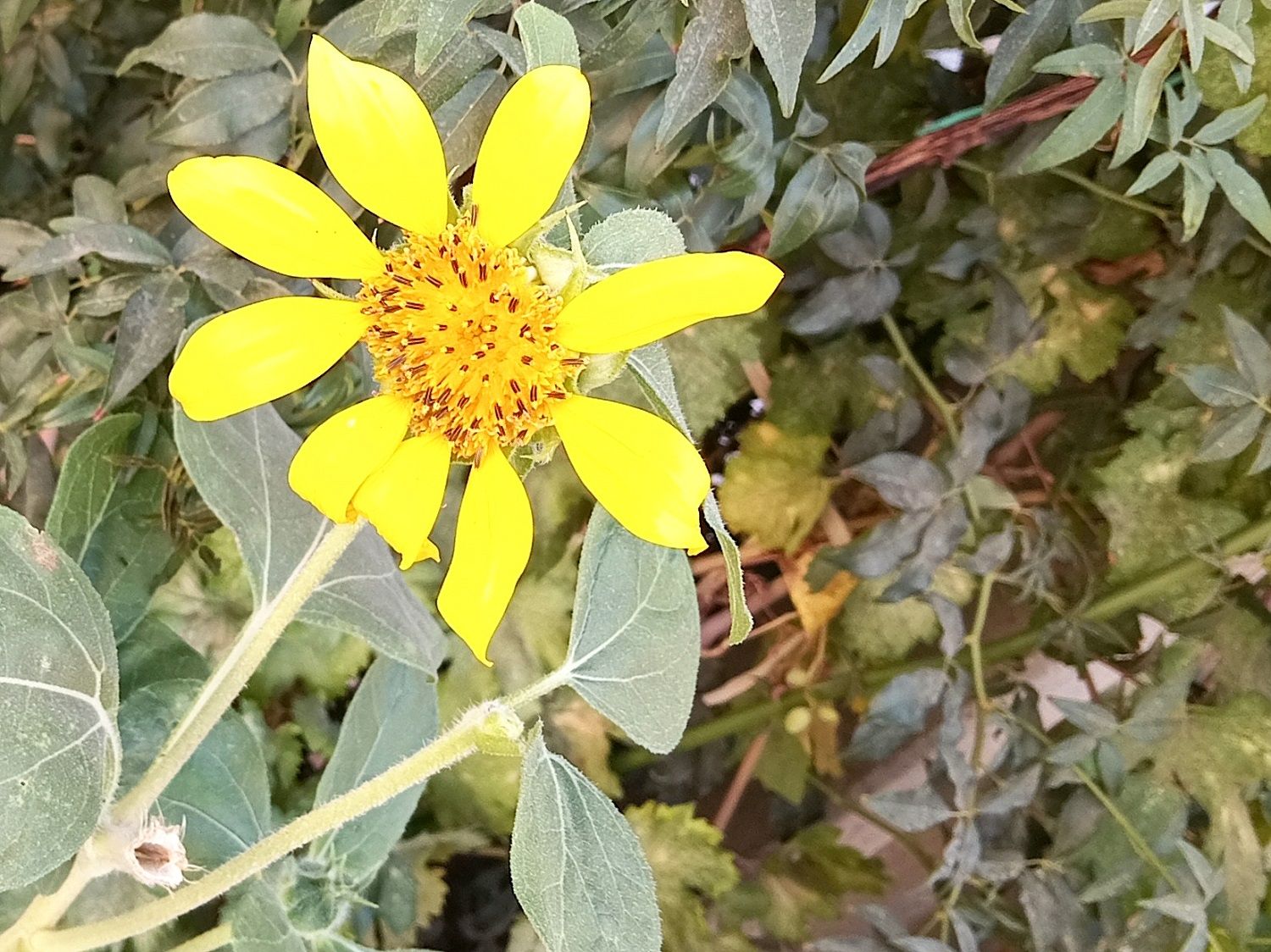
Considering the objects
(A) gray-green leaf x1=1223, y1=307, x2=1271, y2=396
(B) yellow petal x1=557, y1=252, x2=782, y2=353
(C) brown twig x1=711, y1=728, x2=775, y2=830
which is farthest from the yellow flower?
(C) brown twig x1=711, y1=728, x2=775, y2=830

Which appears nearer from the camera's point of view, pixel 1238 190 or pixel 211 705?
pixel 211 705

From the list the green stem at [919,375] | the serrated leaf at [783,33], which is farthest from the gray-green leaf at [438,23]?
the green stem at [919,375]

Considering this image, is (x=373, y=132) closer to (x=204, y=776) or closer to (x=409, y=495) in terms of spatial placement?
(x=409, y=495)

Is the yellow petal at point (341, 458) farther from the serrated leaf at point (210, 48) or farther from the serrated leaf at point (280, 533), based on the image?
the serrated leaf at point (210, 48)

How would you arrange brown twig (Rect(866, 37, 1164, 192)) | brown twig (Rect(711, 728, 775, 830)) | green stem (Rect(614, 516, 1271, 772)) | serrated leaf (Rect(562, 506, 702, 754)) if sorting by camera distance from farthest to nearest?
brown twig (Rect(711, 728, 775, 830)) → green stem (Rect(614, 516, 1271, 772)) → brown twig (Rect(866, 37, 1164, 192)) → serrated leaf (Rect(562, 506, 702, 754))

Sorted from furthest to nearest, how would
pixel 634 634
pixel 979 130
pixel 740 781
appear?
pixel 740 781 → pixel 979 130 → pixel 634 634

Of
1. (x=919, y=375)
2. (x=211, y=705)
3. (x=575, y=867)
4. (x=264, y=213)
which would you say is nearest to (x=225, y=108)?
(x=264, y=213)

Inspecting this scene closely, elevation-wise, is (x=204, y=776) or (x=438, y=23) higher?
(x=438, y=23)

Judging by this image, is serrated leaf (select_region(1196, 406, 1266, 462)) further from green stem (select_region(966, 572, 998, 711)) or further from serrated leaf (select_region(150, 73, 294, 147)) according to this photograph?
serrated leaf (select_region(150, 73, 294, 147))
